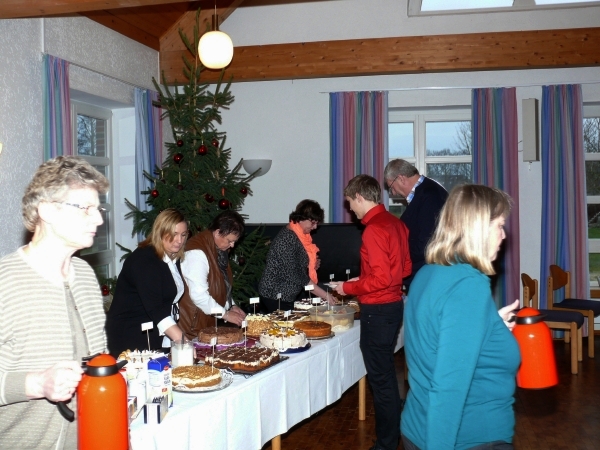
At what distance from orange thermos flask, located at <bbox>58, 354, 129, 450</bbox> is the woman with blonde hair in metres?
1.54

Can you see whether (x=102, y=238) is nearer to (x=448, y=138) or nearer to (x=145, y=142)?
(x=145, y=142)

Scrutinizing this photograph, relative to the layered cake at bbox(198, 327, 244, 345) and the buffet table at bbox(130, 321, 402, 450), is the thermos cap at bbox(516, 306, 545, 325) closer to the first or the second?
the buffet table at bbox(130, 321, 402, 450)

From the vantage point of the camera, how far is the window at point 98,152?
19.9 ft

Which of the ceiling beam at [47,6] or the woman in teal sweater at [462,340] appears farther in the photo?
the ceiling beam at [47,6]

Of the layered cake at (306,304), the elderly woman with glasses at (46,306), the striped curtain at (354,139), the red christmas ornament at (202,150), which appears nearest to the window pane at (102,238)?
the red christmas ornament at (202,150)

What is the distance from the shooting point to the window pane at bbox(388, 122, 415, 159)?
752 cm

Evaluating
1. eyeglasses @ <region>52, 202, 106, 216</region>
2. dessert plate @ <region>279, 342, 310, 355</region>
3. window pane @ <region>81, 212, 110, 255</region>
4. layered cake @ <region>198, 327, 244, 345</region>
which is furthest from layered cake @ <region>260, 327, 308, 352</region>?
window pane @ <region>81, 212, 110, 255</region>

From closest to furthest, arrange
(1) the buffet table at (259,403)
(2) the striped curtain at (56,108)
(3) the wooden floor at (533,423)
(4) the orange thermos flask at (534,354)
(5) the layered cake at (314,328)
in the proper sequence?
(4) the orange thermos flask at (534,354)
(1) the buffet table at (259,403)
(5) the layered cake at (314,328)
(3) the wooden floor at (533,423)
(2) the striped curtain at (56,108)

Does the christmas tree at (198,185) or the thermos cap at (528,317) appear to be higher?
the christmas tree at (198,185)

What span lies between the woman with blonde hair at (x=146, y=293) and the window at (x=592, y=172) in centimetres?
563

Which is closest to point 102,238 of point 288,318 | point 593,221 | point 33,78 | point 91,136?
point 91,136

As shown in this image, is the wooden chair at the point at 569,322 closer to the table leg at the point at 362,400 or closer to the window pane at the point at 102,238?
the table leg at the point at 362,400

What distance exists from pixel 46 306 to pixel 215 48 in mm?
4284

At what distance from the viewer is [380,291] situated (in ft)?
11.4
